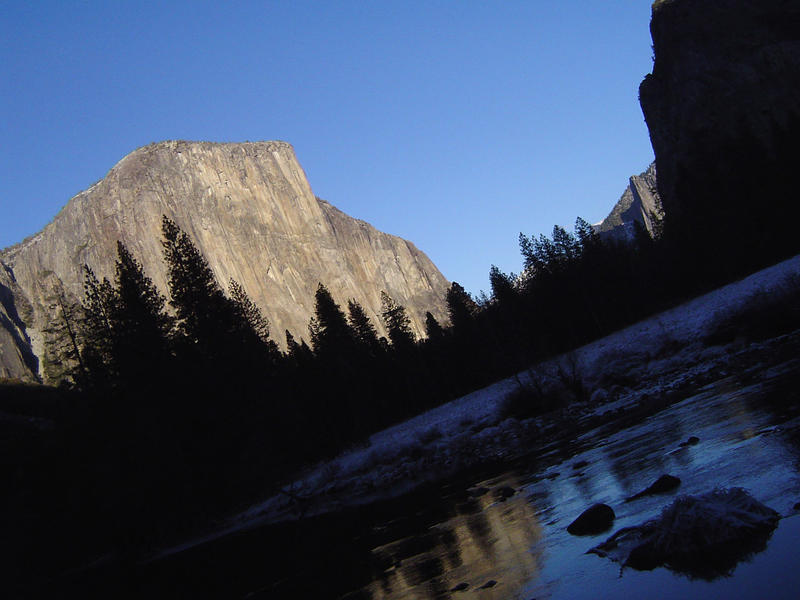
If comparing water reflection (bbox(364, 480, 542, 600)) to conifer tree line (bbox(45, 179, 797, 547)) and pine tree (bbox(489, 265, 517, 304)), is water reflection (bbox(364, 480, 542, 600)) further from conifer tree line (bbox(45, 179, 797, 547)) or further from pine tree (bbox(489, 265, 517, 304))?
pine tree (bbox(489, 265, 517, 304))

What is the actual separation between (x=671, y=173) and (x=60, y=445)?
93.8m

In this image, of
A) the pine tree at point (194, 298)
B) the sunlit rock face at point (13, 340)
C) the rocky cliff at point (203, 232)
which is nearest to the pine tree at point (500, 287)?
the pine tree at point (194, 298)

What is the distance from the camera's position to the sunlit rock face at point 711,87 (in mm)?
63125

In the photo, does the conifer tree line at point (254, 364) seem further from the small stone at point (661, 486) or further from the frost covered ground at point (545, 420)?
the small stone at point (661, 486)

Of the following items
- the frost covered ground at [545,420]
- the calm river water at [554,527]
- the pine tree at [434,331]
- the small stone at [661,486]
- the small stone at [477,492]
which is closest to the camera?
the calm river water at [554,527]

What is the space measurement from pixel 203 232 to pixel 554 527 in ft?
557

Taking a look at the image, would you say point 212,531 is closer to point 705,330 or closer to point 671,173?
point 705,330

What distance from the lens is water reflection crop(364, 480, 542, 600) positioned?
20.9 ft

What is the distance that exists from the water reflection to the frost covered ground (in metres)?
7.43

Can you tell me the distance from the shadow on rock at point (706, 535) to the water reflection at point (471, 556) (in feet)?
4.16

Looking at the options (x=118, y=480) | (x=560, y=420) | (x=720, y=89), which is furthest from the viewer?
(x=720, y=89)

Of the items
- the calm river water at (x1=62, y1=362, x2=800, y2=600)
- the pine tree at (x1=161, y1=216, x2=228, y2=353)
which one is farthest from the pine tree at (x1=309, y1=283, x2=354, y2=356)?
the calm river water at (x1=62, y1=362, x2=800, y2=600)

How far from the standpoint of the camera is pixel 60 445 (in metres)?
34.4

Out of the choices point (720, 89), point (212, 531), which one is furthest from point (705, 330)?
point (720, 89)
